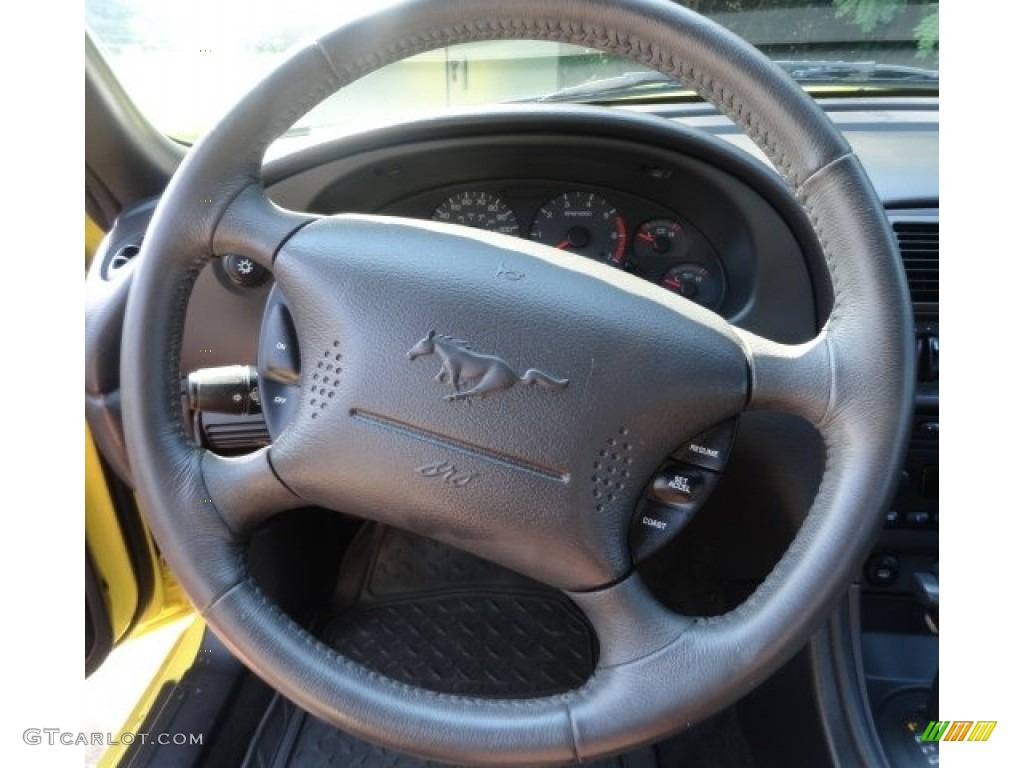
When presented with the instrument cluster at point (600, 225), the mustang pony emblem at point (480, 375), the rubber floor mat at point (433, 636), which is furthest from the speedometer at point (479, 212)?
the rubber floor mat at point (433, 636)

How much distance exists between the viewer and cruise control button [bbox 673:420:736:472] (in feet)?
3.05

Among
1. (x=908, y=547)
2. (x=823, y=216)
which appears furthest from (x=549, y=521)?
(x=908, y=547)

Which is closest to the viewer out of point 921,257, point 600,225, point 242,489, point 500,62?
point 242,489

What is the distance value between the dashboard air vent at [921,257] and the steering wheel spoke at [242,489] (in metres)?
0.85

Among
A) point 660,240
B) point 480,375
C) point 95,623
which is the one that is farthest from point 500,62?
point 95,623

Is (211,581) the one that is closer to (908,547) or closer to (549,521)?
(549,521)

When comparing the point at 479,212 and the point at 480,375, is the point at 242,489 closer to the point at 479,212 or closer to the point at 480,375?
the point at 480,375

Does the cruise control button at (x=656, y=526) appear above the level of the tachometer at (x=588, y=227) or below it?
below

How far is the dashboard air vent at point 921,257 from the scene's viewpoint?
4.00 feet

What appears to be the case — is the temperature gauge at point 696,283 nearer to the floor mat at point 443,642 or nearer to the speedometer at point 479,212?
the speedometer at point 479,212

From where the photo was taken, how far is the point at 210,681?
5.05 feet

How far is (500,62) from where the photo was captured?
156 cm

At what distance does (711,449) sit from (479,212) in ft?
1.92

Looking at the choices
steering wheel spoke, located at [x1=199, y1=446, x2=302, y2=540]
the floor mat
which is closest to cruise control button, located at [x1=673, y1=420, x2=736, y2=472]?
steering wheel spoke, located at [x1=199, y1=446, x2=302, y2=540]
